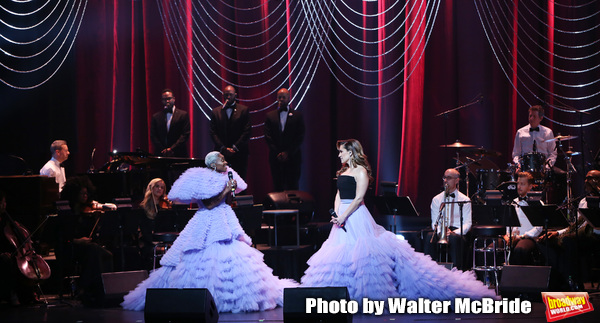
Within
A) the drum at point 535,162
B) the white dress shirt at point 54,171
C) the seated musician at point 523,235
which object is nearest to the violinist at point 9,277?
the white dress shirt at point 54,171

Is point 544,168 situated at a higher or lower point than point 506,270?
higher

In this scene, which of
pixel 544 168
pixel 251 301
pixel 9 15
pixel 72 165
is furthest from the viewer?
pixel 72 165

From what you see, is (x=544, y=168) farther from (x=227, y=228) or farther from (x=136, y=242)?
(x=136, y=242)

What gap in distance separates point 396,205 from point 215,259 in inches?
94.3

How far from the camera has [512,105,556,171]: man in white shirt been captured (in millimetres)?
9961

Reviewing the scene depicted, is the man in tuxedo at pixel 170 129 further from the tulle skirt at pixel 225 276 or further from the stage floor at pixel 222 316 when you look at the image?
the tulle skirt at pixel 225 276

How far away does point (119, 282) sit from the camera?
7766 millimetres

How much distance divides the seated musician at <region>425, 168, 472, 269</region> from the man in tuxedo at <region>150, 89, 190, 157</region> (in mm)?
3782

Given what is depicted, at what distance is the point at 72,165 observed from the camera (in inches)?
472

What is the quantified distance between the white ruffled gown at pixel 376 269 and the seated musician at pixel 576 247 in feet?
5.28

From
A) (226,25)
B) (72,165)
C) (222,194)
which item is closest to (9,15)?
(72,165)

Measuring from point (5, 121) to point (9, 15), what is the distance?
165cm

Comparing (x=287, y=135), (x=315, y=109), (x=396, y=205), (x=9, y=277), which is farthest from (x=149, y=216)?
(x=315, y=109)

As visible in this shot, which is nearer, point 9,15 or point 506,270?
point 506,270
